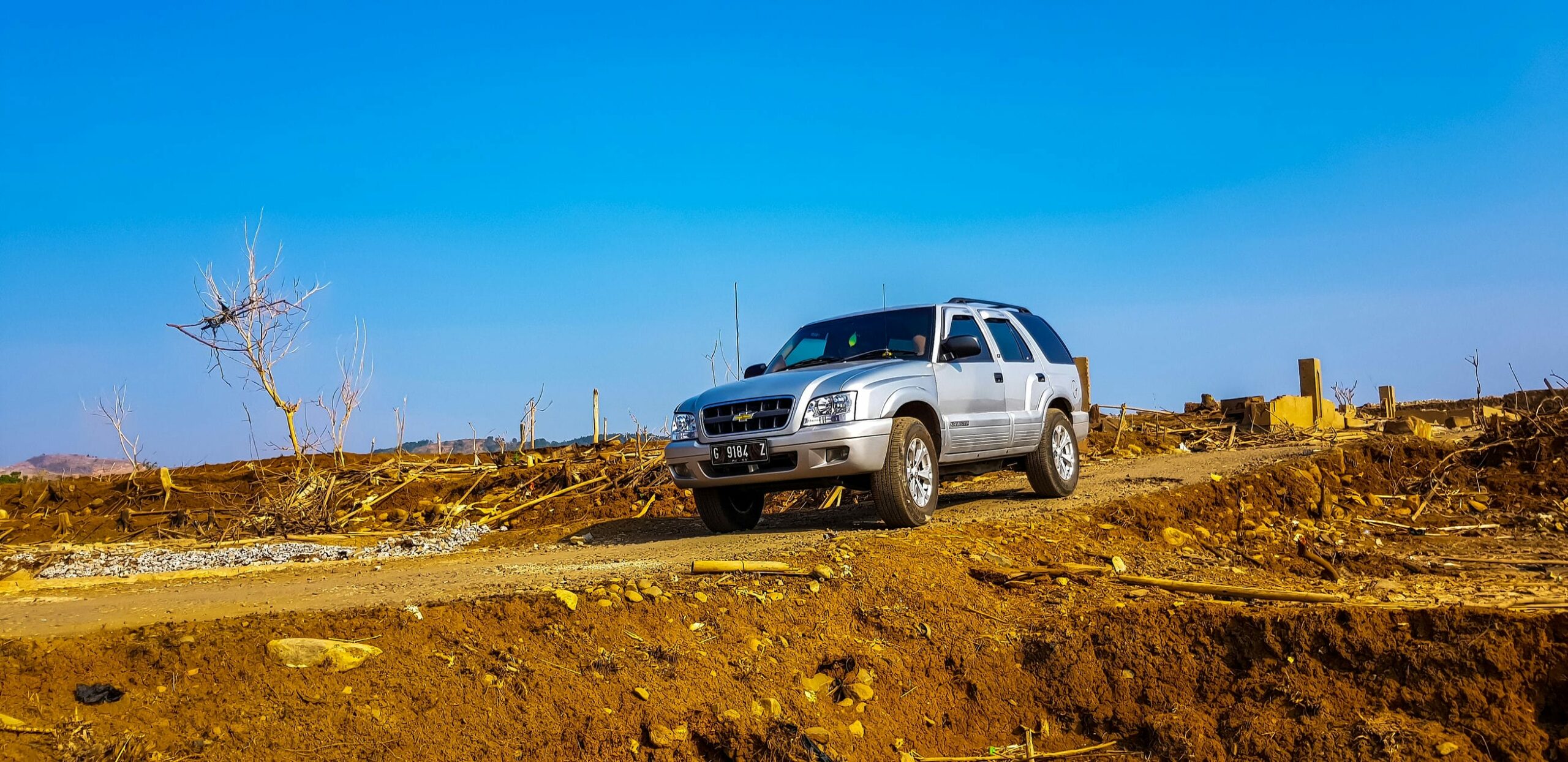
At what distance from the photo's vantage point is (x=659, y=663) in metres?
6.10

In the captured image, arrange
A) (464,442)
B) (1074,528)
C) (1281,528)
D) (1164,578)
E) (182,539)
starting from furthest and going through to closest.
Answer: (464,442) < (182,539) < (1281,528) < (1074,528) < (1164,578)

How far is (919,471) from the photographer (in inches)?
360

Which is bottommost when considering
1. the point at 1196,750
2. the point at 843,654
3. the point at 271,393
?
the point at 1196,750

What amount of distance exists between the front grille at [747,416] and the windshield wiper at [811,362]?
1.09 metres

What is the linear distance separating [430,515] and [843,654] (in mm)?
9098

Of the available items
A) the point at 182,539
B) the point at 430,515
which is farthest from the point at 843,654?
the point at 182,539

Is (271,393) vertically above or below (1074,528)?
above

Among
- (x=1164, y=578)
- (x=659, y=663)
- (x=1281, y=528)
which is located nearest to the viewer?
(x=659, y=663)

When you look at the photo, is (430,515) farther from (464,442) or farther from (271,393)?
(464,442)

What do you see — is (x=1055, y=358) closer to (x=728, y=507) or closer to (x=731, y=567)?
(x=728, y=507)

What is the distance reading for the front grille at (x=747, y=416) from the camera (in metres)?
8.79

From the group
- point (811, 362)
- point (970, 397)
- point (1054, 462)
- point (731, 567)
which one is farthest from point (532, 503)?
point (731, 567)

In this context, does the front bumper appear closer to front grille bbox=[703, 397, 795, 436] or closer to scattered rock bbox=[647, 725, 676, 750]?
front grille bbox=[703, 397, 795, 436]

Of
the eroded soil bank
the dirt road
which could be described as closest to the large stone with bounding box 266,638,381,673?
the eroded soil bank
